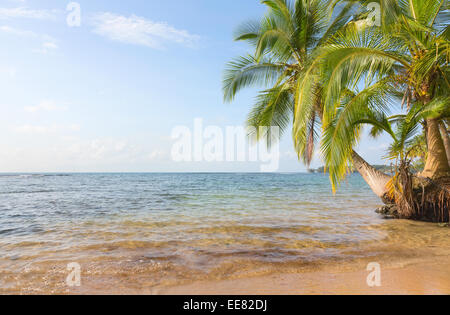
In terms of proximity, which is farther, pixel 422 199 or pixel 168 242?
pixel 422 199

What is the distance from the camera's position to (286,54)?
37.2 ft

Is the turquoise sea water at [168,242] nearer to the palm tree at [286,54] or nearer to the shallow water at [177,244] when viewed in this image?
the shallow water at [177,244]

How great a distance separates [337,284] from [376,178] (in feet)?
23.8

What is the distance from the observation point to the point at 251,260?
4.97 metres

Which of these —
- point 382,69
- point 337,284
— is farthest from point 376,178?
point 337,284

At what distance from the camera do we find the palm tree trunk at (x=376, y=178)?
972 cm

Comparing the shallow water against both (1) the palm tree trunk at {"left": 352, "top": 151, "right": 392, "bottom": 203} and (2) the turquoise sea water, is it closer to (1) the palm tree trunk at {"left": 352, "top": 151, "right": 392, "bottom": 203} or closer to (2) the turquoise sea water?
(2) the turquoise sea water

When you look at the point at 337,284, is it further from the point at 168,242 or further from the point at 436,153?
the point at 436,153

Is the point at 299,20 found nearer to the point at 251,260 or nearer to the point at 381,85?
the point at 381,85

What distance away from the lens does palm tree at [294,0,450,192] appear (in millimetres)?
6914

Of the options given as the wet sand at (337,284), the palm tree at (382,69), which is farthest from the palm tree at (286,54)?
the wet sand at (337,284)

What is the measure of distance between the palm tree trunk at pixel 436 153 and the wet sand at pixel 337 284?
5.03 meters
